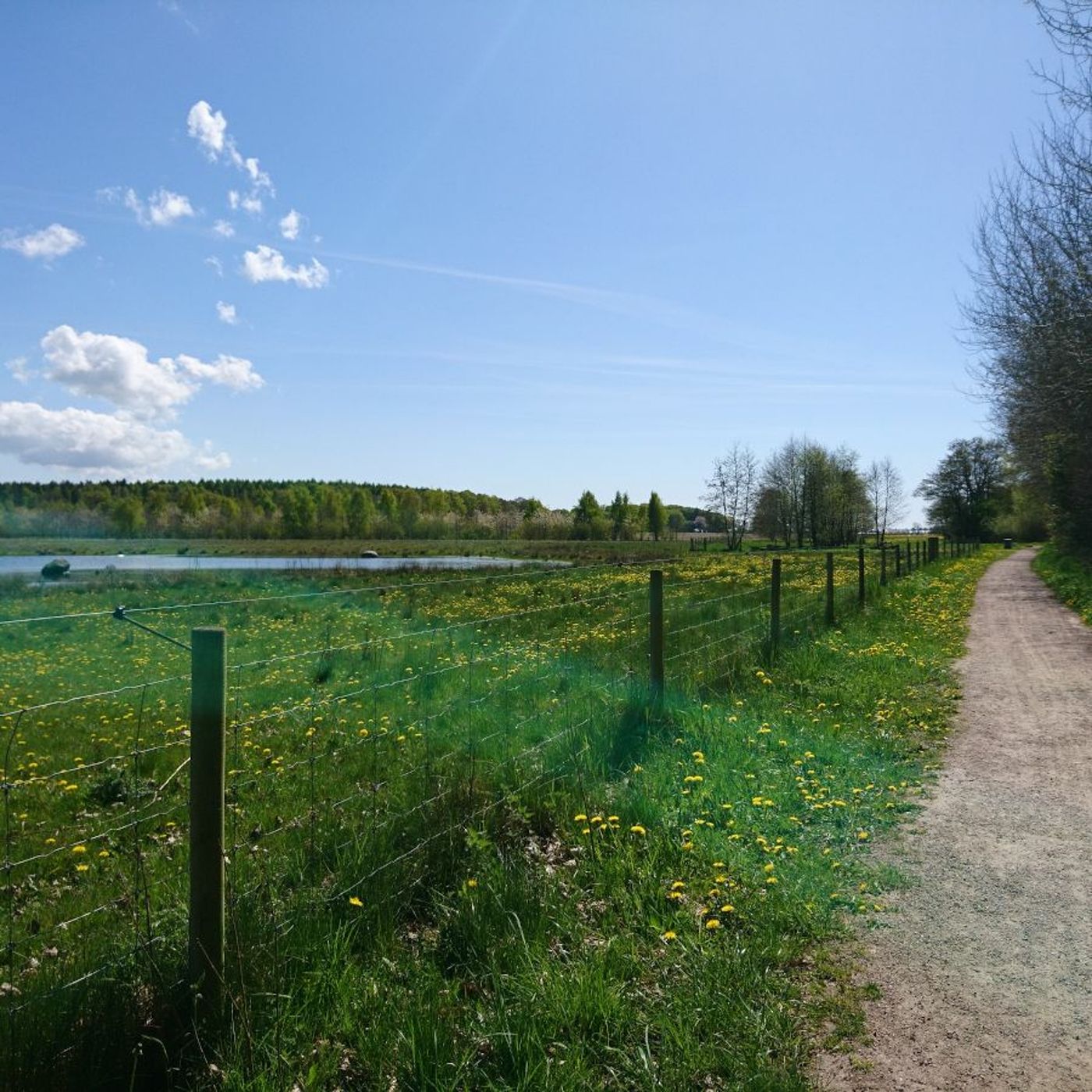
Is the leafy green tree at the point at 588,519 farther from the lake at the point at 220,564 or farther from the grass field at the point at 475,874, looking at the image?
the grass field at the point at 475,874

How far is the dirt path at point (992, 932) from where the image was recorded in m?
3.05

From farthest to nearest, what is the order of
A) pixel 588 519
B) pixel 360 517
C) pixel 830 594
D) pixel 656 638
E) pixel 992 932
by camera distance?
pixel 588 519 < pixel 360 517 < pixel 830 594 < pixel 656 638 < pixel 992 932

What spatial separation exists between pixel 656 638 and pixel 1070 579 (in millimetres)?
24340

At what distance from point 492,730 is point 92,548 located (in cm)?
7270

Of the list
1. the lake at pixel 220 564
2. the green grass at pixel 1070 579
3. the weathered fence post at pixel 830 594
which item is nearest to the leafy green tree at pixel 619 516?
the lake at pixel 220 564

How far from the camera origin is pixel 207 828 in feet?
10.0

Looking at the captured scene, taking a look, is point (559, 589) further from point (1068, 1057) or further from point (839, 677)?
point (1068, 1057)

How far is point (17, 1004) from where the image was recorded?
9.52 feet

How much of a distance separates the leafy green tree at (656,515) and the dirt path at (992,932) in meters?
108

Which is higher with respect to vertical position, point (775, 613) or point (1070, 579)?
point (775, 613)

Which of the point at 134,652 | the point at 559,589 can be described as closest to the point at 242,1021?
the point at 134,652

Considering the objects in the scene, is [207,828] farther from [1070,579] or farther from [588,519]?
[588,519]

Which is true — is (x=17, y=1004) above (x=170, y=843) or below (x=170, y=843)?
above

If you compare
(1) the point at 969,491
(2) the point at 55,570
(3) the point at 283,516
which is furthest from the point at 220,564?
(1) the point at 969,491
